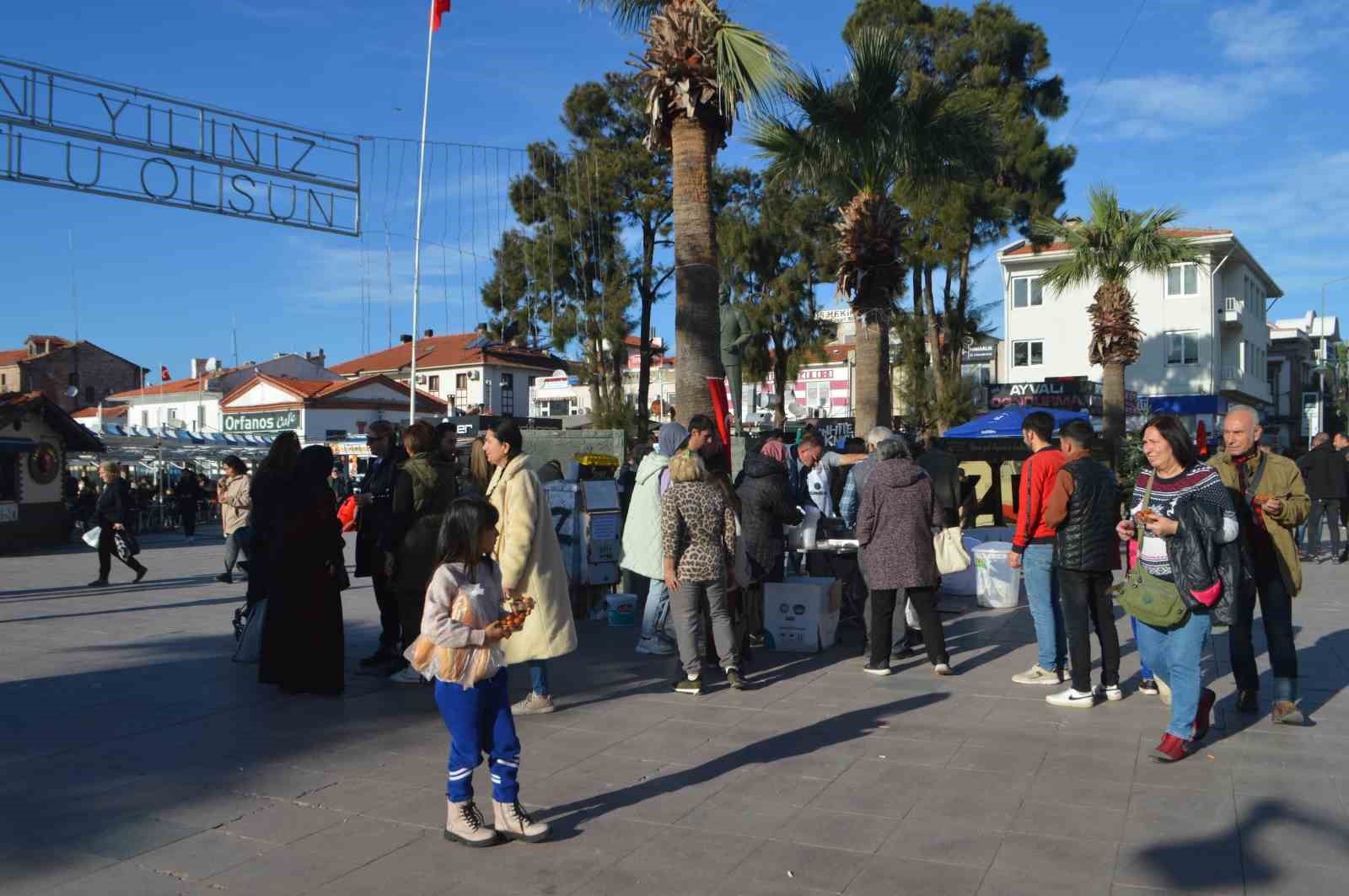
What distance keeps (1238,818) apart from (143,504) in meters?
29.2

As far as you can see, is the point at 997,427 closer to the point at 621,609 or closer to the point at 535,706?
the point at 621,609

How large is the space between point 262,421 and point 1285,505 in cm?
4661

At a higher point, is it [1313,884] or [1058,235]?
[1058,235]

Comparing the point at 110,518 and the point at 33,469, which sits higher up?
the point at 33,469

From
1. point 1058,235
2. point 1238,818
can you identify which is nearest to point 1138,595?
point 1238,818

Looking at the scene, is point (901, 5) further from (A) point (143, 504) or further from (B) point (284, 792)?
(B) point (284, 792)

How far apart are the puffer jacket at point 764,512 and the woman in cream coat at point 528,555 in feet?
7.60

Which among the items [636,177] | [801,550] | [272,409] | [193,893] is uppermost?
[636,177]

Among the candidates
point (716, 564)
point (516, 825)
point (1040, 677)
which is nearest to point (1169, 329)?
point (1040, 677)

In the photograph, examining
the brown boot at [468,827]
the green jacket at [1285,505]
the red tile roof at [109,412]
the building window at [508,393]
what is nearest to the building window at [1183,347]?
the building window at [508,393]

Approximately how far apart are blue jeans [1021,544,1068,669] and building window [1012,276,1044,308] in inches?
1626

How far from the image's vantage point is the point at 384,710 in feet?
21.5

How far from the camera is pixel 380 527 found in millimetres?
7441

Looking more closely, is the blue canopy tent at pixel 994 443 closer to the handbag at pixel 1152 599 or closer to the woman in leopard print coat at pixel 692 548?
the woman in leopard print coat at pixel 692 548
